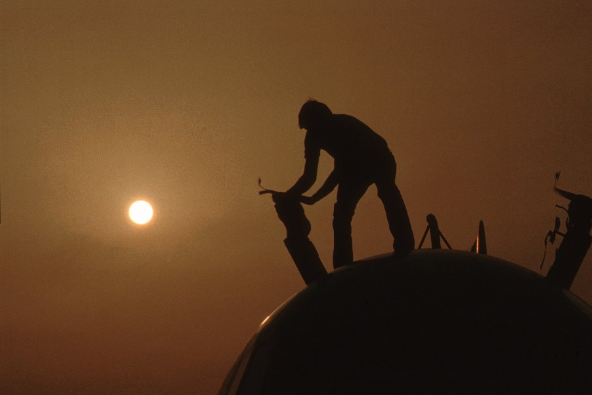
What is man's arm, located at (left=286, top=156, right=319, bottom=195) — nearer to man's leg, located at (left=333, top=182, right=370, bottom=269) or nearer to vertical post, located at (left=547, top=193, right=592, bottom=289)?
man's leg, located at (left=333, top=182, right=370, bottom=269)

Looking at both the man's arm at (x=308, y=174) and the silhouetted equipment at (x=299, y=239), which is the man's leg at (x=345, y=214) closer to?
the man's arm at (x=308, y=174)

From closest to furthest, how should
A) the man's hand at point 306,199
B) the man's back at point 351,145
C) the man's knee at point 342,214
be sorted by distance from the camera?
the man's hand at point 306,199 → the man's back at point 351,145 → the man's knee at point 342,214

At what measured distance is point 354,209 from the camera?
411 inches

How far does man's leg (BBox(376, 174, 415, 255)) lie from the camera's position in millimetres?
9758

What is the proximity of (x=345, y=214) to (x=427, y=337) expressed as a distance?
406cm

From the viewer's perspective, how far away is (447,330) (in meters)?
6.48

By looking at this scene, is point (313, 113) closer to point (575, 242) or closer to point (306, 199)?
point (306, 199)

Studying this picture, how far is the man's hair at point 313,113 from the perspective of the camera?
31.7ft

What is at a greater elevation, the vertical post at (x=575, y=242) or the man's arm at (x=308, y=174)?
the man's arm at (x=308, y=174)

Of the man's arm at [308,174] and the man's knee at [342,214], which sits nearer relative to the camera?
the man's arm at [308,174]

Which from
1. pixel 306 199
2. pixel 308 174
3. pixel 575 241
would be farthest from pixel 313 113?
pixel 575 241

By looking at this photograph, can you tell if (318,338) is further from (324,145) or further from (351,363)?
(324,145)

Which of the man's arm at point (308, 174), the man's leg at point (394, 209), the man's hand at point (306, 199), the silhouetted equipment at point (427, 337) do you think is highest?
the man's arm at point (308, 174)

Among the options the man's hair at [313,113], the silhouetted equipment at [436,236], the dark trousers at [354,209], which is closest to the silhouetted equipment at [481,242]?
the silhouetted equipment at [436,236]
